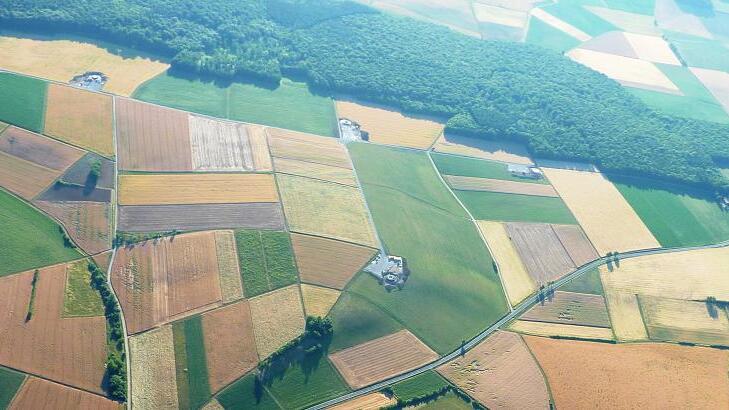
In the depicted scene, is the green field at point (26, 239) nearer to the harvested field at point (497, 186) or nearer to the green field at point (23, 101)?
the green field at point (23, 101)

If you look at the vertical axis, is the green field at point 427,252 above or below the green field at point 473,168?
below

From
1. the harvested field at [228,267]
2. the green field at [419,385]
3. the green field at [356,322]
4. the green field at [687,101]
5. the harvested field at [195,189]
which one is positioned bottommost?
the green field at [419,385]

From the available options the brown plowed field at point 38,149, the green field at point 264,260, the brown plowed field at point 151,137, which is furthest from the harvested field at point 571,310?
the brown plowed field at point 38,149

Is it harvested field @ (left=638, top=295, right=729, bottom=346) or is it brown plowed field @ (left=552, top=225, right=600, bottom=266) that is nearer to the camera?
harvested field @ (left=638, top=295, right=729, bottom=346)

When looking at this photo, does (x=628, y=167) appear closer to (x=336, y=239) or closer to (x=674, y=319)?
(x=674, y=319)

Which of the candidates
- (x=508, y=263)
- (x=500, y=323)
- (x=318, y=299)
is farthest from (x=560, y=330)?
(x=318, y=299)

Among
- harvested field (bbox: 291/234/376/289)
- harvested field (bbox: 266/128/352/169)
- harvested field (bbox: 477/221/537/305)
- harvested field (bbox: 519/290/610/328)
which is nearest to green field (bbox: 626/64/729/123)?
harvested field (bbox: 477/221/537/305)

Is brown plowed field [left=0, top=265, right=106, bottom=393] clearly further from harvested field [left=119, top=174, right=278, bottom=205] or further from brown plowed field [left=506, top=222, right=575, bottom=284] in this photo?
brown plowed field [left=506, top=222, right=575, bottom=284]
